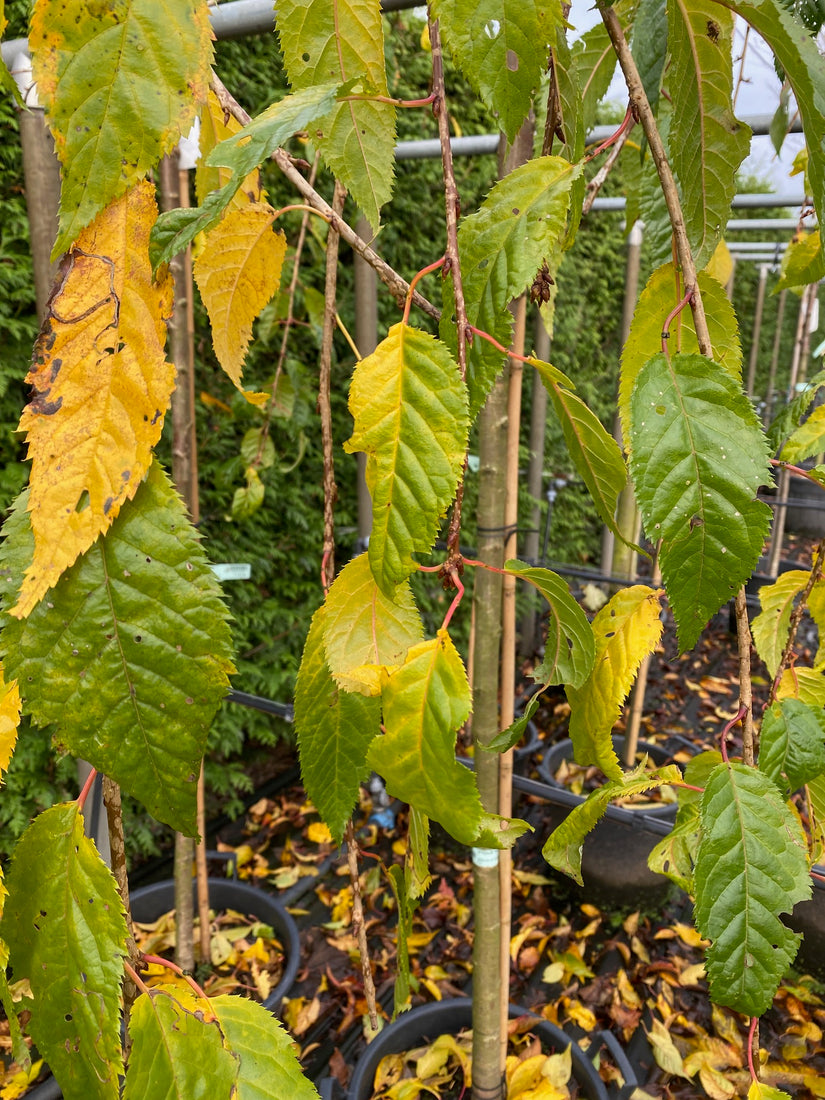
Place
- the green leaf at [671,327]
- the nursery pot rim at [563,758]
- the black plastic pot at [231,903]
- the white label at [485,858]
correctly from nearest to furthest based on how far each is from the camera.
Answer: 1. the green leaf at [671,327]
2. the white label at [485,858]
3. the black plastic pot at [231,903]
4. the nursery pot rim at [563,758]

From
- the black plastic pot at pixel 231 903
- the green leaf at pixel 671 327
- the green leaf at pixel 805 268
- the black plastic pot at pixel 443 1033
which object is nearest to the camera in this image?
the green leaf at pixel 671 327

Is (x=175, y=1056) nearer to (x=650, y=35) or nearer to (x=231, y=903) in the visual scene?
(x=650, y=35)

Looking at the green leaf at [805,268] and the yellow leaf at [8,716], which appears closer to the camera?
the yellow leaf at [8,716]

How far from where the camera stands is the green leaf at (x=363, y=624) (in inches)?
17.8

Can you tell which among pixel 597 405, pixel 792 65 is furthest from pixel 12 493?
pixel 597 405

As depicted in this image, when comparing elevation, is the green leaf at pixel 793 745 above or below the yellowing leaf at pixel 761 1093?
above

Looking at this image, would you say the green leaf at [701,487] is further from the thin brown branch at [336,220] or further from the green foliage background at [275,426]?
the green foliage background at [275,426]

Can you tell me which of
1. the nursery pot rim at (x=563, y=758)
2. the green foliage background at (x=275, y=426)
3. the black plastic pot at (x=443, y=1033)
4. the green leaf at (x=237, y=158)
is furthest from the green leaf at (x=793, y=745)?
the nursery pot rim at (x=563, y=758)

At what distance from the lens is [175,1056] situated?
40 cm

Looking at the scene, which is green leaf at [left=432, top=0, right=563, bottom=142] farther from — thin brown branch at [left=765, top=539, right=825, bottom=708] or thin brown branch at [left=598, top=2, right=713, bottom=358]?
thin brown branch at [left=765, top=539, right=825, bottom=708]

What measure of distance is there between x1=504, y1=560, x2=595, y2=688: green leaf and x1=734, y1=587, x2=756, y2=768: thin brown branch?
89mm

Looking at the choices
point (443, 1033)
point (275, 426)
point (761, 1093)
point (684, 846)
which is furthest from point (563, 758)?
point (761, 1093)

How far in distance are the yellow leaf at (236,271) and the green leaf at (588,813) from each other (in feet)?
1.24

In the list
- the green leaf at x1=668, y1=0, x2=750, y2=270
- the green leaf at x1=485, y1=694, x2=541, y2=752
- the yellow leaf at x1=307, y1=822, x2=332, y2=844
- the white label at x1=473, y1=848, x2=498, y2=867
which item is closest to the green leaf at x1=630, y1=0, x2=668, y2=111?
the green leaf at x1=668, y1=0, x2=750, y2=270
